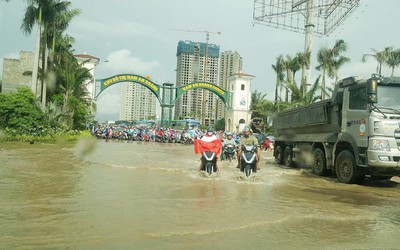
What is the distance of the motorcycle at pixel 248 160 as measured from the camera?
10227 mm

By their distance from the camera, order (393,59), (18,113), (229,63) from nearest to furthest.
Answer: (18,113), (393,59), (229,63)

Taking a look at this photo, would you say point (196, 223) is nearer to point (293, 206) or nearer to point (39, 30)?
point (293, 206)

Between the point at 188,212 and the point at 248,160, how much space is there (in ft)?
14.7

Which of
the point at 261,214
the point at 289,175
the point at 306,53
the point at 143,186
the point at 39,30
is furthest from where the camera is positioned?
the point at 306,53

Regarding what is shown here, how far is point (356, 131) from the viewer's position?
32.4ft

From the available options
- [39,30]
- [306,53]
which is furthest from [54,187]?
[306,53]

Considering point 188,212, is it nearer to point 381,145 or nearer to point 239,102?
point 381,145

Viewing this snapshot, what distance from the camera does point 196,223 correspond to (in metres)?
5.33

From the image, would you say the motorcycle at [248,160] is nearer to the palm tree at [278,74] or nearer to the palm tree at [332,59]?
the palm tree at [332,59]

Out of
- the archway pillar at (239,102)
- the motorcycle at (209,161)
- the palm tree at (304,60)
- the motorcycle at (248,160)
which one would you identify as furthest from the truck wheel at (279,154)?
the archway pillar at (239,102)

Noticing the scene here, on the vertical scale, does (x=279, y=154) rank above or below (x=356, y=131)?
below

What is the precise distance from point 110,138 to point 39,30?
12.3 meters

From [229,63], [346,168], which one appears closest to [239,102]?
[229,63]

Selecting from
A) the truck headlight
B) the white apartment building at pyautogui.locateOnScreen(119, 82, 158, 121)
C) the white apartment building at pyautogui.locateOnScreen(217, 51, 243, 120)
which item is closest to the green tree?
the truck headlight
